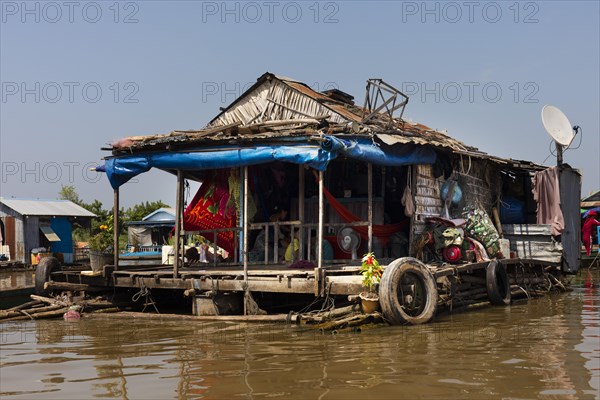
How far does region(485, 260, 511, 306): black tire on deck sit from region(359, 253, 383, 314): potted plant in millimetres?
3198

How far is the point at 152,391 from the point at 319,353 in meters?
2.09

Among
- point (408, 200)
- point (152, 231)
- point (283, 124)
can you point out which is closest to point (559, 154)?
Result: point (408, 200)

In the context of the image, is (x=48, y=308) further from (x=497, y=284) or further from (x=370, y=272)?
(x=497, y=284)

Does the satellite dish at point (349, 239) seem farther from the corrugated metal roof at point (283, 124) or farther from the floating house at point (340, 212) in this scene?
the corrugated metal roof at point (283, 124)

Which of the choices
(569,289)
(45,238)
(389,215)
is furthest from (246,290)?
(45,238)

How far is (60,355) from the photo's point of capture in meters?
7.31

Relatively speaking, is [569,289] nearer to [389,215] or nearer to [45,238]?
[389,215]

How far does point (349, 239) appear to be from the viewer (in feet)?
38.5

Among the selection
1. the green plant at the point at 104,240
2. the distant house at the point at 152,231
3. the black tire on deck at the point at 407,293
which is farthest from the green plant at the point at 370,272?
the distant house at the point at 152,231

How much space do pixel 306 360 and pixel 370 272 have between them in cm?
243

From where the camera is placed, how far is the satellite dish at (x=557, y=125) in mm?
14016

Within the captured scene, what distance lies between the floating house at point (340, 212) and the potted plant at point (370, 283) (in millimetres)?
117

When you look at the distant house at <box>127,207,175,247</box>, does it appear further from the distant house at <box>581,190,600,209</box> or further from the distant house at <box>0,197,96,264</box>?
the distant house at <box>581,190,600,209</box>

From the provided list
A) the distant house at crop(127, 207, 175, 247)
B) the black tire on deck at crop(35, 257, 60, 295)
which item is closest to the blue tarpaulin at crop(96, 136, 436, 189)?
the black tire on deck at crop(35, 257, 60, 295)
